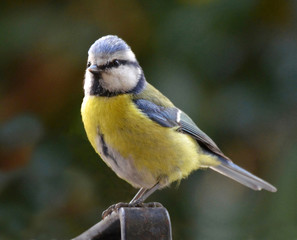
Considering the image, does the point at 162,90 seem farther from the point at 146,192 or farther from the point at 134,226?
the point at 134,226

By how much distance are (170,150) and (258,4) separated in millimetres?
616

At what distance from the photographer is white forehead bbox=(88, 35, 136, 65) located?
5.26ft

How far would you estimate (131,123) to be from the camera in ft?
5.41

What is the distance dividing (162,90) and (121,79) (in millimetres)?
275

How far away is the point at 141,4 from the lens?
2.01 meters

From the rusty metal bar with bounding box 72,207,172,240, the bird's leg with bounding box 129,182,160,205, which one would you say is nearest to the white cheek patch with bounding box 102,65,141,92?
the bird's leg with bounding box 129,182,160,205

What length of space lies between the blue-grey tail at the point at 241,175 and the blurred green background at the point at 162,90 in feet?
0.09

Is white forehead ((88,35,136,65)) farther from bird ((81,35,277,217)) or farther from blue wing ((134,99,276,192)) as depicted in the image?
blue wing ((134,99,276,192))

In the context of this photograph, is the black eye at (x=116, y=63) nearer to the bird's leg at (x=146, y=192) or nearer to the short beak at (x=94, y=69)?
the short beak at (x=94, y=69)

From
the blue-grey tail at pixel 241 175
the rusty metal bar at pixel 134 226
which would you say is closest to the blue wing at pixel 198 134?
the blue-grey tail at pixel 241 175

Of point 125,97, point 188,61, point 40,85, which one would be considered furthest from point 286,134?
point 40,85

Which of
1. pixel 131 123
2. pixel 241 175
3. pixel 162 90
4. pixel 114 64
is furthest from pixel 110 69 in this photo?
pixel 241 175

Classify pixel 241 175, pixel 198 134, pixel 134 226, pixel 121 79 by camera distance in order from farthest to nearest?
1. pixel 241 175
2. pixel 198 134
3. pixel 121 79
4. pixel 134 226

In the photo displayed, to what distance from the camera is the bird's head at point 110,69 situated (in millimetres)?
1612
